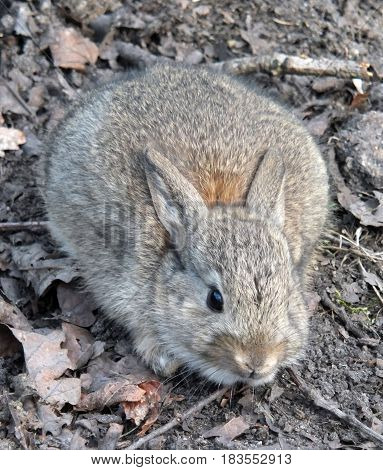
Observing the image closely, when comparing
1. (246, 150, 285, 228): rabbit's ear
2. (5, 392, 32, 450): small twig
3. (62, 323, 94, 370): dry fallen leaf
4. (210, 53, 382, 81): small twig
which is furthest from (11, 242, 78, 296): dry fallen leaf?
(210, 53, 382, 81): small twig

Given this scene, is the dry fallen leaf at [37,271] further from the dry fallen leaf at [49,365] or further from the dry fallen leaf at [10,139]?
the dry fallen leaf at [10,139]

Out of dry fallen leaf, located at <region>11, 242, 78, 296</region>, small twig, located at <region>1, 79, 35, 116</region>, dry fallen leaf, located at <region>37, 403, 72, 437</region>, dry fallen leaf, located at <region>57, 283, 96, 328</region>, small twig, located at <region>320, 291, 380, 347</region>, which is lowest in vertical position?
dry fallen leaf, located at <region>57, 283, 96, 328</region>

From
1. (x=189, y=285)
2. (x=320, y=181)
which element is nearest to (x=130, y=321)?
(x=189, y=285)

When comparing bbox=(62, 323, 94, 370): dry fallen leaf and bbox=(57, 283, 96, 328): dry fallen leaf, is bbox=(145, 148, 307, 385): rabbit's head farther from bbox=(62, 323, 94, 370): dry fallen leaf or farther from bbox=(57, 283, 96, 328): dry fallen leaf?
bbox=(57, 283, 96, 328): dry fallen leaf

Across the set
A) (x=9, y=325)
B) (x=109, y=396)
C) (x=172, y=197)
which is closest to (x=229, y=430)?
(x=109, y=396)

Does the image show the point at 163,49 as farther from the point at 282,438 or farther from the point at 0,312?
the point at 282,438

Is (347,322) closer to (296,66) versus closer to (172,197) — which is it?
(172,197)
